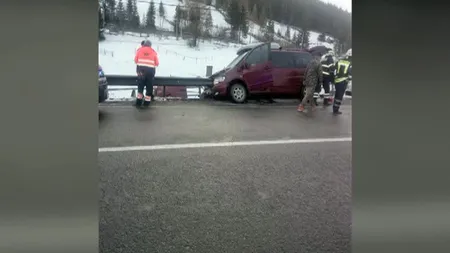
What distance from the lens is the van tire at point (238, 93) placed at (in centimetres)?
228

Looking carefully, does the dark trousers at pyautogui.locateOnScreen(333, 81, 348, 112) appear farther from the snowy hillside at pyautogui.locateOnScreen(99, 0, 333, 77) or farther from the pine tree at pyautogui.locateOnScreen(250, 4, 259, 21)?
the pine tree at pyautogui.locateOnScreen(250, 4, 259, 21)

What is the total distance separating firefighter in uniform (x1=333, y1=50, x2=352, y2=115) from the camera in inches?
92.8

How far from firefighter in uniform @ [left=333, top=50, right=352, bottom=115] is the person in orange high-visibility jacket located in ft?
3.91

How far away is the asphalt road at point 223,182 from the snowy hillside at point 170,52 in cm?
21

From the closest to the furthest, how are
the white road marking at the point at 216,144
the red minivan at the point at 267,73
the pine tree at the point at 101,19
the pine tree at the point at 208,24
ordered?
the pine tree at the point at 101,19
the white road marking at the point at 216,144
the pine tree at the point at 208,24
the red minivan at the point at 267,73

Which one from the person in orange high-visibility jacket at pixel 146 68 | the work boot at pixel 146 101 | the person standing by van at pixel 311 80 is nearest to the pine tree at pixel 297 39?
the person standing by van at pixel 311 80

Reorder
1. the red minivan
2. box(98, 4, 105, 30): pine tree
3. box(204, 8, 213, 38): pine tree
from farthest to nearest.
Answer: the red minivan
box(204, 8, 213, 38): pine tree
box(98, 4, 105, 30): pine tree

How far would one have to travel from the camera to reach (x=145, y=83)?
6.95 ft

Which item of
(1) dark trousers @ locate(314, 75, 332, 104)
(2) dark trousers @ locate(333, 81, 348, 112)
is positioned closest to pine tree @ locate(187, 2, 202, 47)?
(1) dark trousers @ locate(314, 75, 332, 104)

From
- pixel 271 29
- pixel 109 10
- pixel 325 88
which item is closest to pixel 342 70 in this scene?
pixel 325 88

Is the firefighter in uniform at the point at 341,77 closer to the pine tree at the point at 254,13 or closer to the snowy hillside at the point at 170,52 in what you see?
the snowy hillside at the point at 170,52
